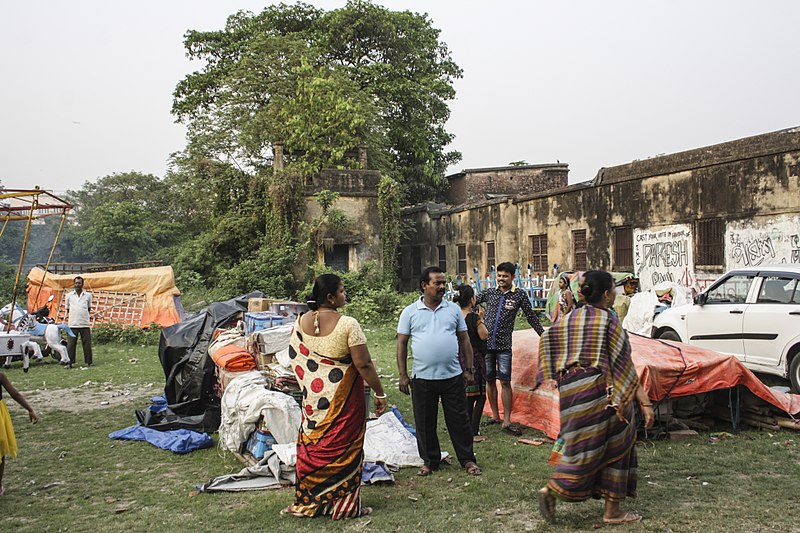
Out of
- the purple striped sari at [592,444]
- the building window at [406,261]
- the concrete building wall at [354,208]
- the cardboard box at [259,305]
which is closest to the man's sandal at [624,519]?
the purple striped sari at [592,444]

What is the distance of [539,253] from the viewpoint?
2162 cm

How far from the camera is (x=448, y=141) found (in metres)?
35.9

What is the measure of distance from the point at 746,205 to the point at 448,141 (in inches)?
887

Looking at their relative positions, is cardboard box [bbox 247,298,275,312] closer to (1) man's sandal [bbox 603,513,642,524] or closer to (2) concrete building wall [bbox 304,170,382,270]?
(1) man's sandal [bbox 603,513,642,524]

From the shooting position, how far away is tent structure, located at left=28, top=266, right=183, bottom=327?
19500mm

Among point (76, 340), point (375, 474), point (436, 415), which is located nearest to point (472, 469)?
point (436, 415)

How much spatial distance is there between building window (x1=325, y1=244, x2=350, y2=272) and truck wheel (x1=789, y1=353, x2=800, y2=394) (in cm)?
1810

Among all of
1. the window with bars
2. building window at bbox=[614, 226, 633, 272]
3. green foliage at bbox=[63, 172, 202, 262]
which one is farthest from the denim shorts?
green foliage at bbox=[63, 172, 202, 262]

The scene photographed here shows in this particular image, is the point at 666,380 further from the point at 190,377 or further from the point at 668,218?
the point at 668,218

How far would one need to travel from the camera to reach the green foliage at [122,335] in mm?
17531

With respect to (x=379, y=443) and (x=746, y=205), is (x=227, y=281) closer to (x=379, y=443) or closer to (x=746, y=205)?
(x=746, y=205)

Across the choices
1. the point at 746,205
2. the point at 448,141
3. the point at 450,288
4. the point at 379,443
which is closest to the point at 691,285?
the point at 746,205

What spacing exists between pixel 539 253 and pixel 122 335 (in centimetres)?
1235

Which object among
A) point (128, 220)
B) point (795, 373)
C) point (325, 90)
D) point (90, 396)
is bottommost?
point (90, 396)
